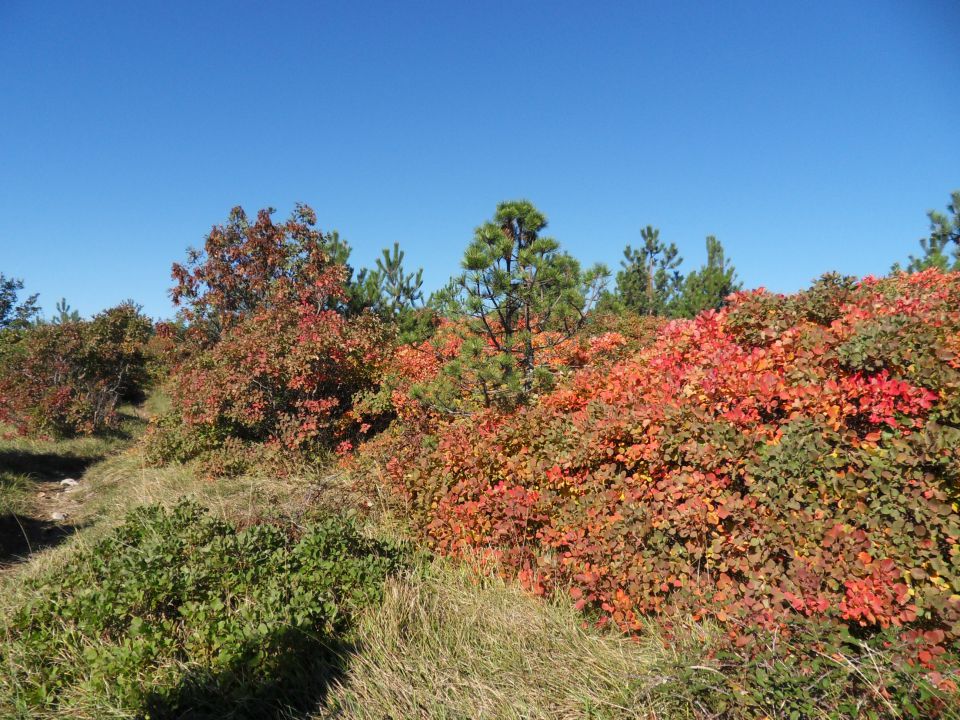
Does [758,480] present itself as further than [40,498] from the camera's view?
No

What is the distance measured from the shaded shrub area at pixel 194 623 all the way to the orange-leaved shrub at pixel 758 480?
3.75 ft

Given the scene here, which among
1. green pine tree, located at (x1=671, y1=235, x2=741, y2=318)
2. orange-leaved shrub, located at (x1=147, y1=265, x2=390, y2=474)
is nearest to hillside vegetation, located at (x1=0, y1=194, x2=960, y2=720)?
orange-leaved shrub, located at (x1=147, y1=265, x2=390, y2=474)

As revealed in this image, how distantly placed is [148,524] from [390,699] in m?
2.68

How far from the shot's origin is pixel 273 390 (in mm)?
8180

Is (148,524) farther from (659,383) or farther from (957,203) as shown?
(957,203)

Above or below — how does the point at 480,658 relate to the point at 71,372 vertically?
below

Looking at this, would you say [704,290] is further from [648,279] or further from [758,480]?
[758,480]

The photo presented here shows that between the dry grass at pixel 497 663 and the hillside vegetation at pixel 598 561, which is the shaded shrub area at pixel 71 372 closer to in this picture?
the hillside vegetation at pixel 598 561

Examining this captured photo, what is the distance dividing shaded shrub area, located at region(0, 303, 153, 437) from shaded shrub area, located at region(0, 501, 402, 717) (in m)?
8.51

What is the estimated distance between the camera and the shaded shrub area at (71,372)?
1044 centimetres

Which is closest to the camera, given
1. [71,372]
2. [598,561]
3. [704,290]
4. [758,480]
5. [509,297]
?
[758,480]

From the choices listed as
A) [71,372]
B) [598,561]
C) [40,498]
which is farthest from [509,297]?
[71,372]

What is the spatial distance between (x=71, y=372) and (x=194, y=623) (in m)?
11.5

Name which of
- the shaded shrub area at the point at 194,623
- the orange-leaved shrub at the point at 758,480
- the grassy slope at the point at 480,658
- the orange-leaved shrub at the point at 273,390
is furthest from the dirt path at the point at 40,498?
the orange-leaved shrub at the point at 758,480
